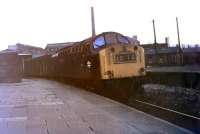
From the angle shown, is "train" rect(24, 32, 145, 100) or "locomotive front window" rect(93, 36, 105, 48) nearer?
"train" rect(24, 32, 145, 100)

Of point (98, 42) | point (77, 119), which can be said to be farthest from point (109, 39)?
point (77, 119)

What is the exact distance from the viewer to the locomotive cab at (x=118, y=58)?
20094 mm

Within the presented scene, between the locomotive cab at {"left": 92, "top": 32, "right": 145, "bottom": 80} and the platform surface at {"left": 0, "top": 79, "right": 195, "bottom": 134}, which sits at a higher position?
the locomotive cab at {"left": 92, "top": 32, "right": 145, "bottom": 80}

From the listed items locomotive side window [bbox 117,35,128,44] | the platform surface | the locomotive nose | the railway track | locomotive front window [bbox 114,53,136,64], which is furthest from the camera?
locomotive side window [bbox 117,35,128,44]

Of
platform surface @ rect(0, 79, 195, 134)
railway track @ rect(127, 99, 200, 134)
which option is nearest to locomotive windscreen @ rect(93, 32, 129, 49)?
platform surface @ rect(0, 79, 195, 134)

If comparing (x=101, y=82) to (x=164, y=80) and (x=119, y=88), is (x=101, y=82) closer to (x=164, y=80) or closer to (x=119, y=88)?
(x=119, y=88)

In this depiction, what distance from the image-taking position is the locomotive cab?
20094mm

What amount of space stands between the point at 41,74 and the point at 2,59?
13905 millimetres

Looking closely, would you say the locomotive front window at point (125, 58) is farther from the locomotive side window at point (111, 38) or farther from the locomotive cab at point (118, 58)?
the locomotive side window at point (111, 38)

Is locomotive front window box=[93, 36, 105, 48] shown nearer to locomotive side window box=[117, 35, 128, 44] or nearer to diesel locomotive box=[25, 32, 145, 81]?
diesel locomotive box=[25, 32, 145, 81]

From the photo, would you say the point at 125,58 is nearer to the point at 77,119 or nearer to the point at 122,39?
the point at 122,39

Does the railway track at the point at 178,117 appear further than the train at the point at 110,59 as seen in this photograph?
No

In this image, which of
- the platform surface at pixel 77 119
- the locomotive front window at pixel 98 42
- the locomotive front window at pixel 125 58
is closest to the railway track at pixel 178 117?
the platform surface at pixel 77 119

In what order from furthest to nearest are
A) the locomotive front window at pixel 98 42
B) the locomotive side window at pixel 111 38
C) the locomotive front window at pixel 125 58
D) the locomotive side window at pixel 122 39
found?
the locomotive side window at pixel 122 39
the locomotive side window at pixel 111 38
the locomotive front window at pixel 98 42
the locomotive front window at pixel 125 58
